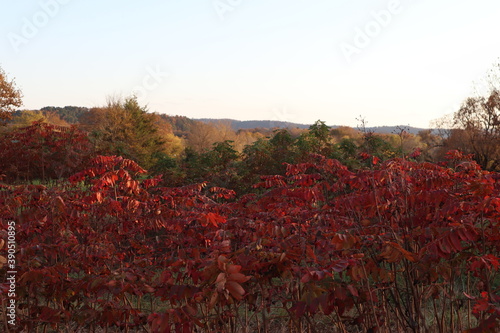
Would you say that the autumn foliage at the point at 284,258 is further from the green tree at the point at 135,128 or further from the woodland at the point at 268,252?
the green tree at the point at 135,128

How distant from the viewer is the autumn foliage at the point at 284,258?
2467 millimetres

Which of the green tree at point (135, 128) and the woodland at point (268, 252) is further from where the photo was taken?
the green tree at point (135, 128)

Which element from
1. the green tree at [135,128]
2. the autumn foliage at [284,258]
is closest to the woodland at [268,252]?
the autumn foliage at [284,258]

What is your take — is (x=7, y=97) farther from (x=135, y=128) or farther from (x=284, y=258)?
(x=284, y=258)

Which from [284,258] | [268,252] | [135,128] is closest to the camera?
[284,258]

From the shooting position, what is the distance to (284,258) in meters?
2.60

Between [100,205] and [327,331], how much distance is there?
3115 mm

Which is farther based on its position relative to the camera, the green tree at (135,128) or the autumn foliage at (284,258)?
the green tree at (135,128)

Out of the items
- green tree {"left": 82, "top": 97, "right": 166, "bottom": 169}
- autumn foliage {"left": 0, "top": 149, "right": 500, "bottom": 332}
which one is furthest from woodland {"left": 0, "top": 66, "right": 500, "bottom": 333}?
green tree {"left": 82, "top": 97, "right": 166, "bottom": 169}

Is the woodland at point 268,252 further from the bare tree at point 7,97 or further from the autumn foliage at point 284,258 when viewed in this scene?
the bare tree at point 7,97

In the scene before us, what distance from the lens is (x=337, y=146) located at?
1596cm

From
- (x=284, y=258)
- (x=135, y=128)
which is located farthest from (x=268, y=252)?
(x=135, y=128)

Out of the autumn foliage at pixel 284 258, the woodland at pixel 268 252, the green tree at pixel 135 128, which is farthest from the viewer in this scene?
the green tree at pixel 135 128

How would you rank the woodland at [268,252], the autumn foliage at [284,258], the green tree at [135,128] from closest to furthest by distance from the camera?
the autumn foliage at [284,258] < the woodland at [268,252] < the green tree at [135,128]
